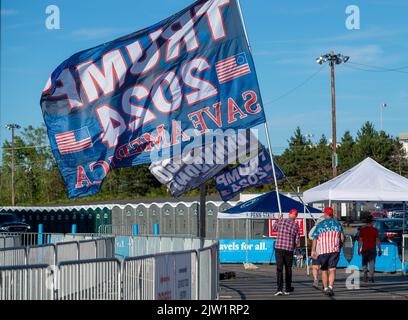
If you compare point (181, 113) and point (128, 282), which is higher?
point (181, 113)

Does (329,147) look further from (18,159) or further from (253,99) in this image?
(253,99)

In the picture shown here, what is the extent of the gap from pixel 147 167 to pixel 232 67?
78.3 m

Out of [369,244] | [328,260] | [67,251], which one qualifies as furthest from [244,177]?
[67,251]

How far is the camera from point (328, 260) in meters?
17.5

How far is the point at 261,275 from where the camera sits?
82.4 ft

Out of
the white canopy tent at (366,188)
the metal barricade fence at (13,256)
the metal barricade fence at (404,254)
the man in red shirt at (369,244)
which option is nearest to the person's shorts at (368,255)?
the man in red shirt at (369,244)

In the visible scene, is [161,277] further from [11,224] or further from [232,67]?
[11,224]

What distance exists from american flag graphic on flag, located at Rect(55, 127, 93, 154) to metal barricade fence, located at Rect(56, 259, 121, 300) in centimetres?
682

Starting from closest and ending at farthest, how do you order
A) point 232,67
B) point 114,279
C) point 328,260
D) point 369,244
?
1. point 114,279
2. point 328,260
3. point 232,67
4. point 369,244

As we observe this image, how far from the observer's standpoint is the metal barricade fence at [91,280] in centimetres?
1049

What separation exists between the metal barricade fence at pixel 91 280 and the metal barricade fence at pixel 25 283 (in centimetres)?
22

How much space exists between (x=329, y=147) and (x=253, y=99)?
8300cm

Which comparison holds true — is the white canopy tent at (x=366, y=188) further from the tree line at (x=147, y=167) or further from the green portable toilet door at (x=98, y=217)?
the tree line at (x=147, y=167)
